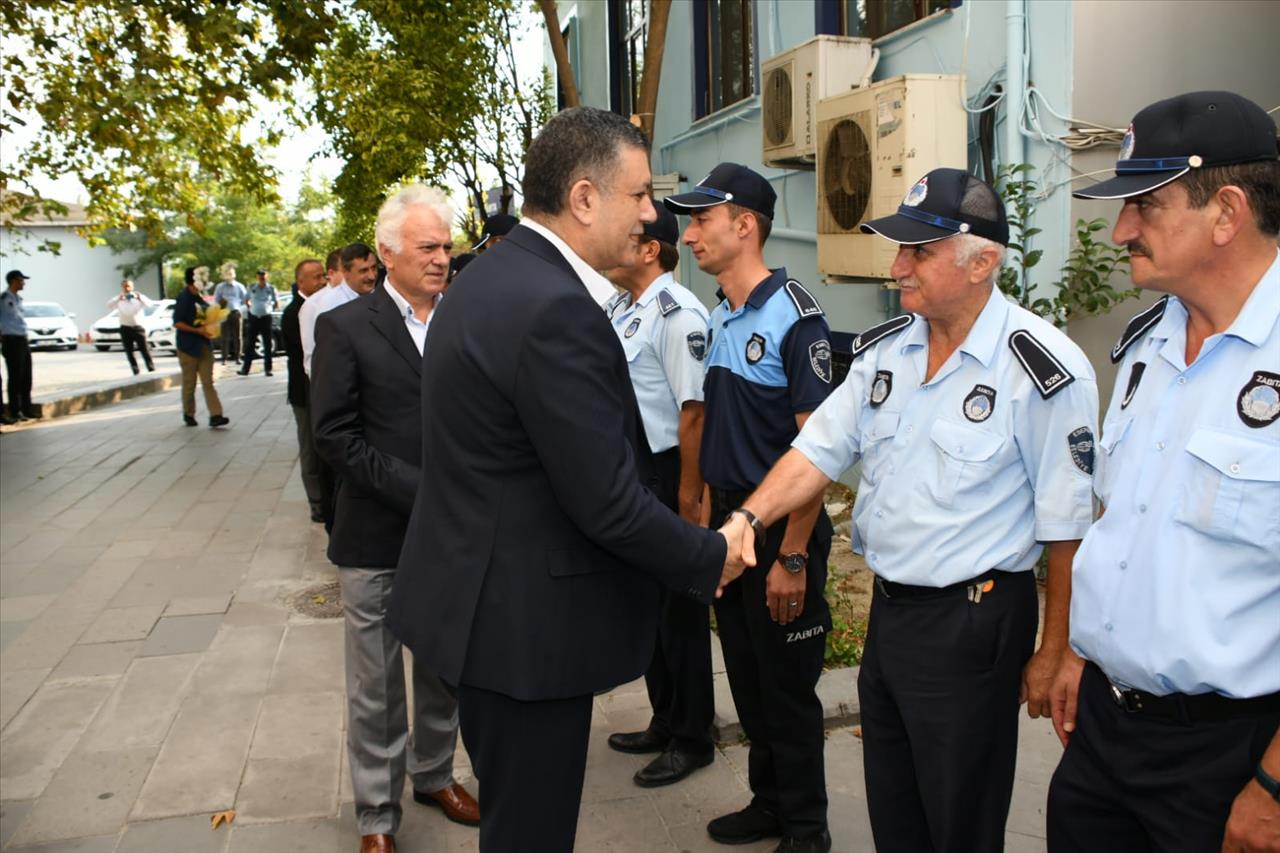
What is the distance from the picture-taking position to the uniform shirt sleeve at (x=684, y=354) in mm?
3760

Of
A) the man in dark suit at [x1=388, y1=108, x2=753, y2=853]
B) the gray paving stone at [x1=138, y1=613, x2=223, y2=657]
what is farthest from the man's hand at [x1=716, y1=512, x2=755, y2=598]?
the gray paving stone at [x1=138, y1=613, x2=223, y2=657]

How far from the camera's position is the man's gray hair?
3.51 m

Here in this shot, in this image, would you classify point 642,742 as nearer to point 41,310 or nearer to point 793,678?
point 793,678

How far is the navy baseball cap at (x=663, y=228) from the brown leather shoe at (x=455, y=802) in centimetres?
212

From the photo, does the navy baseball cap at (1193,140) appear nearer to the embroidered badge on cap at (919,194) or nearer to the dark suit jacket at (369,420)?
the embroidered badge on cap at (919,194)

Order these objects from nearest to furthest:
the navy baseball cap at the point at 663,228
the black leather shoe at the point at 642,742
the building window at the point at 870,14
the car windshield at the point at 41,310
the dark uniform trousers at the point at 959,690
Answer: the dark uniform trousers at the point at 959,690, the navy baseball cap at the point at 663,228, the black leather shoe at the point at 642,742, the building window at the point at 870,14, the car windshield at the point at 41,310

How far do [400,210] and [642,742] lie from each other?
2201 mm

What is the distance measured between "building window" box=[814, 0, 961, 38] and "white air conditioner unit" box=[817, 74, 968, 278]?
2.85 feet

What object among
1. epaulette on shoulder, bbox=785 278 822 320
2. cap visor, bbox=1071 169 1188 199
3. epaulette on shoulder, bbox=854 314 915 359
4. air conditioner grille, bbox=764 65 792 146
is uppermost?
air conditioner grille, bbox=764 65 792 146

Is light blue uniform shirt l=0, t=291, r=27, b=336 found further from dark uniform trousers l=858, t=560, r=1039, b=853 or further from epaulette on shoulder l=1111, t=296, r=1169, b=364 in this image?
epaulette on shoulder l=1111, t=296, r=1169, b=364

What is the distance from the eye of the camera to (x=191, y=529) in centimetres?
838

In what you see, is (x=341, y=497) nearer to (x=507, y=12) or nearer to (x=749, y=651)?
(x=749, y=651)

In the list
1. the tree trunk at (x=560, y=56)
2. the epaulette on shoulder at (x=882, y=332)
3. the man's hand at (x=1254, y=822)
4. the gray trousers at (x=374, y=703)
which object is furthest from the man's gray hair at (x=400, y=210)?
the tree trunk at (x=560, y=56)

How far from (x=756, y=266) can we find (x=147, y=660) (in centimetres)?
382
